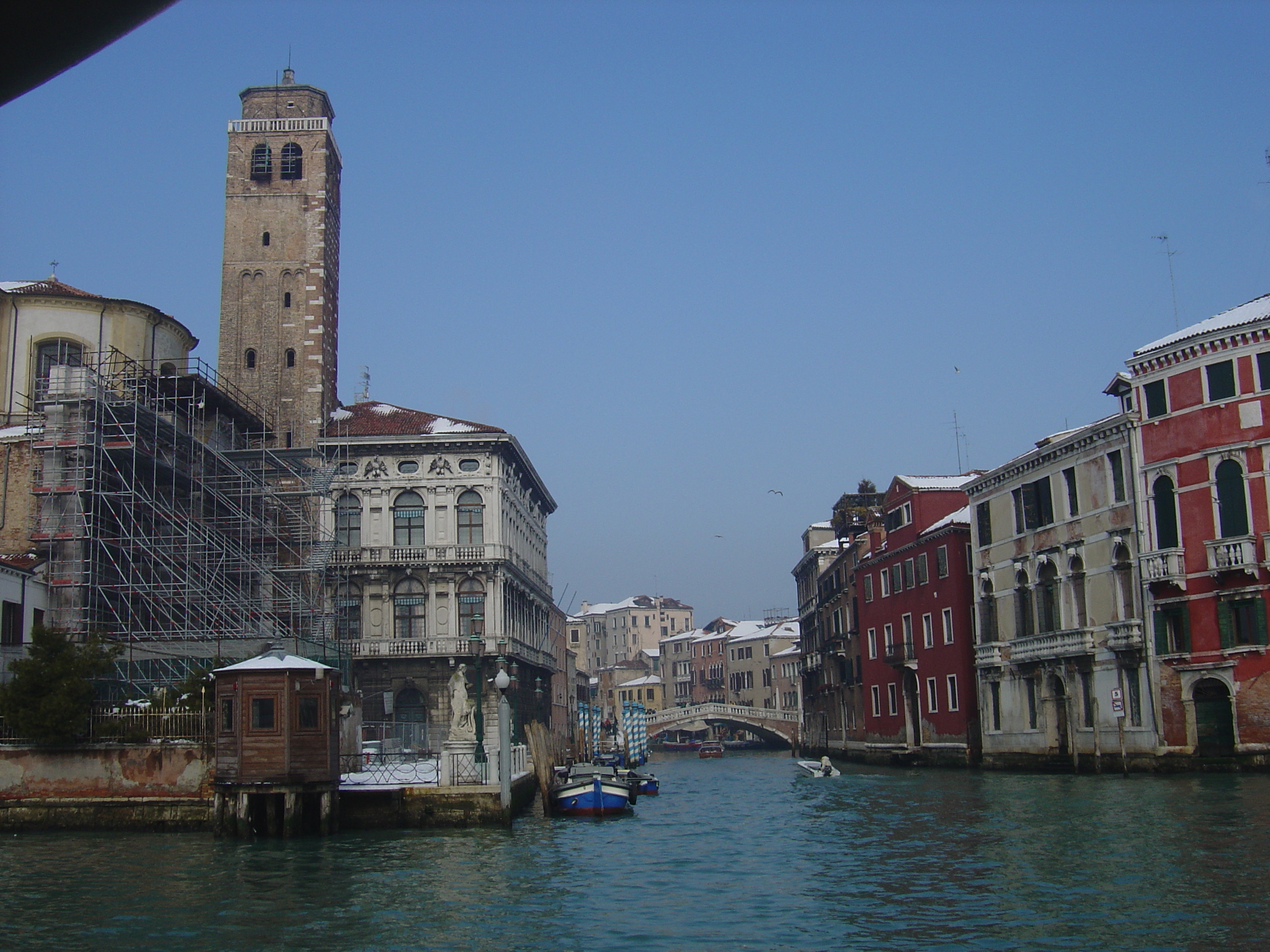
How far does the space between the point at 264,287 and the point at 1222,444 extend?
3291 cm

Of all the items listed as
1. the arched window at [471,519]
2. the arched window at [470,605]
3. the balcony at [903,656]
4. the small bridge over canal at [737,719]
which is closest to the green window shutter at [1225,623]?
the balcony at [903,656]

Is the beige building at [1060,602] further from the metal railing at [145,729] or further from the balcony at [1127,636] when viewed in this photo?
the metal railing at [145,729]

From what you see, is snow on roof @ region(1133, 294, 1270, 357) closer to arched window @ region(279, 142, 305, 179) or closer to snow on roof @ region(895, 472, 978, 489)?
snow on roof @ region(895, 472, 978, 489)

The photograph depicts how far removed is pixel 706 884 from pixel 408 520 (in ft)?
90.3

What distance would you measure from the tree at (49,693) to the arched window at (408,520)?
19.1 metres

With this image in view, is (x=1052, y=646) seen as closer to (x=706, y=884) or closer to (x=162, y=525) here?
(x=706, y=884)

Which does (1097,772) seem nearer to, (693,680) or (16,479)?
(16,479)

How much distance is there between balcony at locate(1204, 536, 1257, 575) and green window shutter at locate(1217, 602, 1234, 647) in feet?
2.78

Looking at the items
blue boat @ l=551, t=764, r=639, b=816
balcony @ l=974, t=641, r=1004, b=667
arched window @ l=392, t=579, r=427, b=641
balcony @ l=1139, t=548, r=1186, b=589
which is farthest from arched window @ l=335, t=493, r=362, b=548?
balcony @ l=1139, t=548, r=1186, b=589

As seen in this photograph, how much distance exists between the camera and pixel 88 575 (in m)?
30.4

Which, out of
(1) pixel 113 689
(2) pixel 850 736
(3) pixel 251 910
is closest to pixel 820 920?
(3) pixel 251 910

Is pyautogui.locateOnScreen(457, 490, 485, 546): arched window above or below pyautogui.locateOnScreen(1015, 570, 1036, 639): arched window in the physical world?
above

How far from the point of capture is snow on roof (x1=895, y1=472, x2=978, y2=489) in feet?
155

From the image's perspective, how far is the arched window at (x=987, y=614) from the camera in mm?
40312
